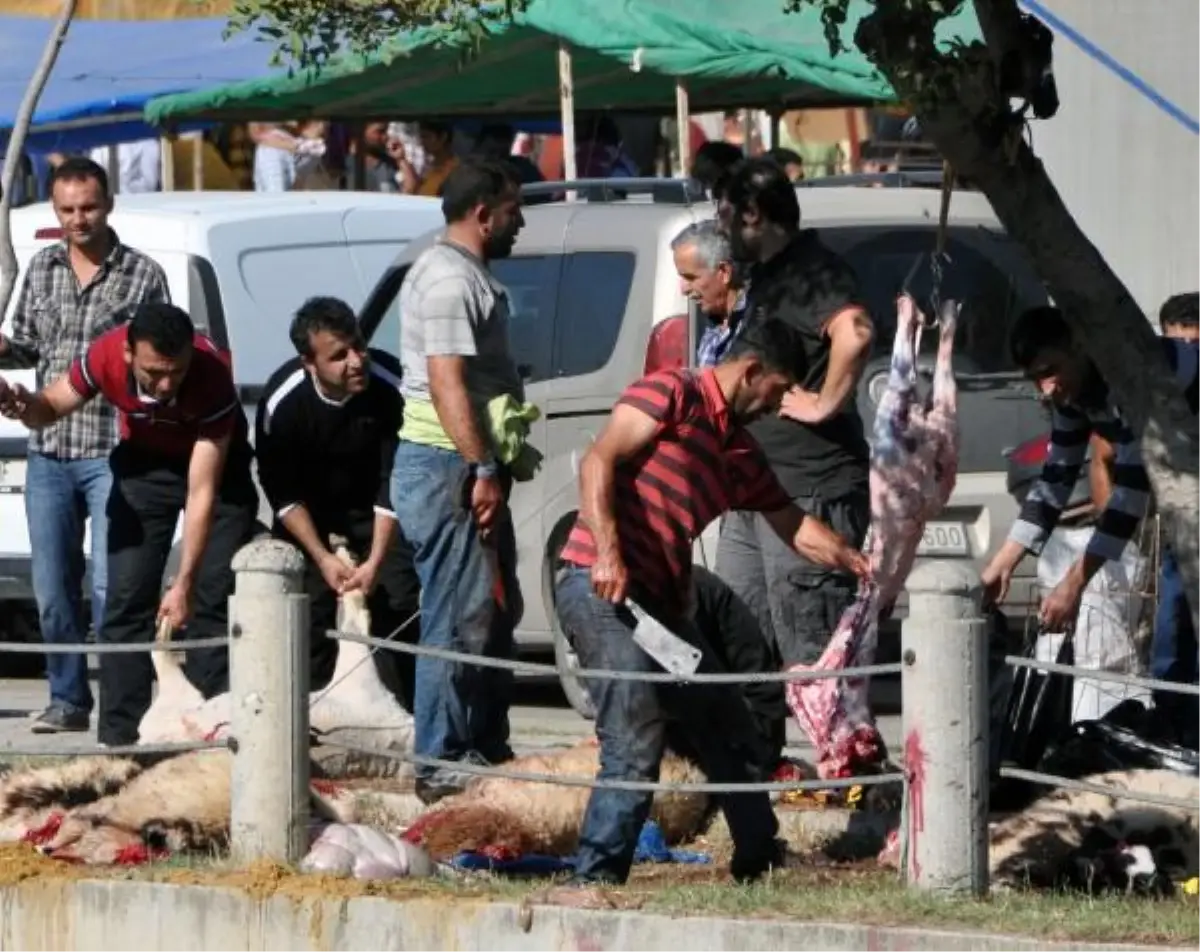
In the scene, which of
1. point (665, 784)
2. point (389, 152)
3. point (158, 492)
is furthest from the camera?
point (389, 152)

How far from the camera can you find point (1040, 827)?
8.19 m

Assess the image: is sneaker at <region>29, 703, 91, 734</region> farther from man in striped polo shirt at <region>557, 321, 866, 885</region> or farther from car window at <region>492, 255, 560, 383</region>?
man in striped polo shirt at <region>557, 321, 866, 885</region>

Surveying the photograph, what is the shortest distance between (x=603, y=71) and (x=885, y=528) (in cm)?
835

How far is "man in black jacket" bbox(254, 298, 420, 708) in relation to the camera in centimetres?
988

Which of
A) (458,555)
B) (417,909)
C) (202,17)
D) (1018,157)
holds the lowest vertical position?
(417,909)

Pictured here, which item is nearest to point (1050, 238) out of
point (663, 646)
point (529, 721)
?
point (663, 646)

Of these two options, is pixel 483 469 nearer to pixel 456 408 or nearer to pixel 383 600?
pixel 456 408

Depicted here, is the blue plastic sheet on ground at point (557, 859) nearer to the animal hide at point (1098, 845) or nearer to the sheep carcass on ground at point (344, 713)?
the sheep carcass on ground at point (344, 713)

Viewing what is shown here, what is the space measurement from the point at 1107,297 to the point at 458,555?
238cm

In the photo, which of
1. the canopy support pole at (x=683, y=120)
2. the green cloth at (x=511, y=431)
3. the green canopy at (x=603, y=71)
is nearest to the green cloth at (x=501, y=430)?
the green cloth at (x=511, y=431)

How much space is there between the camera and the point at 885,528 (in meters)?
8.75

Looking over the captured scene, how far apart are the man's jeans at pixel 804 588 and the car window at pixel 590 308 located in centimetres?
227

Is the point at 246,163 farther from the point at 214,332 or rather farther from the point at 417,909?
the point at 417,909

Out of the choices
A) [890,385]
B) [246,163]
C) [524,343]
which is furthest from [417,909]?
[246,163]
